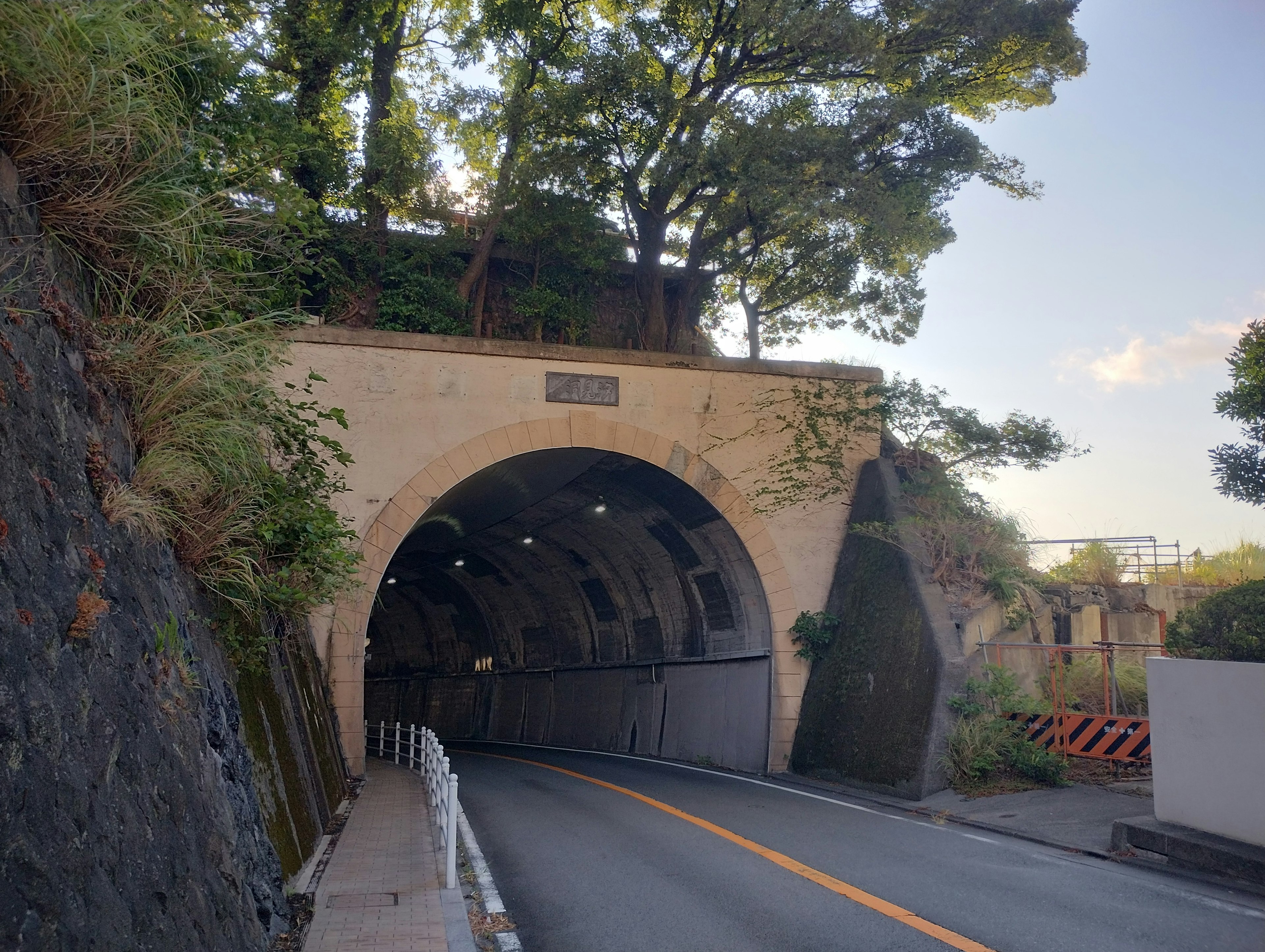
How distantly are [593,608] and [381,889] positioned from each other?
52.2ft

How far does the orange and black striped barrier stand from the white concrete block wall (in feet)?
8.80

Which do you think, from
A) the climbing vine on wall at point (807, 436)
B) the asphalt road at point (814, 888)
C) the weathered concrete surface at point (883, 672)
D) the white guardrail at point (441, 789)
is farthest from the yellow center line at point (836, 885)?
the climbing vine on wall at point (807, 436)

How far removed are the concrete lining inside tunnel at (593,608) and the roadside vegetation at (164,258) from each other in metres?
9.31

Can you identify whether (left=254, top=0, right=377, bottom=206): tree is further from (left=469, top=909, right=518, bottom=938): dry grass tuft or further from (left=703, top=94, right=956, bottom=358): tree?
(left=469, top=909, right=518, bottom=938): dry grass tuft

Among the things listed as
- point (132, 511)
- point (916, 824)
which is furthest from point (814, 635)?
point (132, 511)

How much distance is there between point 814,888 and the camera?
698 cm

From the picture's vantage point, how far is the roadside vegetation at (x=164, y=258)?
4.52 meters

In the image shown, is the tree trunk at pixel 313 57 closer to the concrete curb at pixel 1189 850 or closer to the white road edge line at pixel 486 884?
the white road edge line at pixel 486 884

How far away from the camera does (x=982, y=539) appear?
1530 centimetres

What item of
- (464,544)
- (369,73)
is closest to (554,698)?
(464,544)

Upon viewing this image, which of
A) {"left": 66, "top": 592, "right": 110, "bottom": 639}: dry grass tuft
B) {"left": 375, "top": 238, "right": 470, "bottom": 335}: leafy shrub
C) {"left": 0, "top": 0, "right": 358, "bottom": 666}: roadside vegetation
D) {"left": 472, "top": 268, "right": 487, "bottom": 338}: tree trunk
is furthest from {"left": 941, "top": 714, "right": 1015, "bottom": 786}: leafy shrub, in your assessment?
{"left": 472, "top": 268, "right": 487, "bottom": 338}: tree trunk

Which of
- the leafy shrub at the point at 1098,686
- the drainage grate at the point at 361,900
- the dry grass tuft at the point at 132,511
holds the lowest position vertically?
the drainage grate at the point at 361,900

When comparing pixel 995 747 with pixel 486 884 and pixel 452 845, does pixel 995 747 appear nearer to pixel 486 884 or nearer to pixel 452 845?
pixel 486 884

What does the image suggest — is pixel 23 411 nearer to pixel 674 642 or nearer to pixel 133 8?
pixel 133 8
